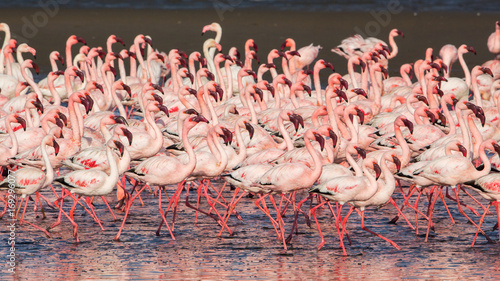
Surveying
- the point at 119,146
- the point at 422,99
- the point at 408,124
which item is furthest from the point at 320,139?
the point at 422,99

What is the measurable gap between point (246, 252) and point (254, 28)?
21.7 meters

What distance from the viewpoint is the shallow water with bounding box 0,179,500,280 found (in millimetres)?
8664

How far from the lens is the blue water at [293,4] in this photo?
36188 mm

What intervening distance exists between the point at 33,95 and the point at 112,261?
4.75 m

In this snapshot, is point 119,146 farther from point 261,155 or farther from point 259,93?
point 259,93

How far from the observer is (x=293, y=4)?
1479 inches

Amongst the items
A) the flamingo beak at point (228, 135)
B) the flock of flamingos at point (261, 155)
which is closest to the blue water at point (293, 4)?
the flock of flamingos at point (261, 155)

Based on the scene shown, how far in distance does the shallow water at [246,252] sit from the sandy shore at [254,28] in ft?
42.4

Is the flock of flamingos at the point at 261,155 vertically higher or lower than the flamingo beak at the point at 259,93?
lower

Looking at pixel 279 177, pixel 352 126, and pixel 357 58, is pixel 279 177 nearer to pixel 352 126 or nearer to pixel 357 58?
pixel 352 126

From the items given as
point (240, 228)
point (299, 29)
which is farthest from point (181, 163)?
point (299, 29)

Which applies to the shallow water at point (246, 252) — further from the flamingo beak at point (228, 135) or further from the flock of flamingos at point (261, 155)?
Answer: the flamingo beak at point (228, 135)

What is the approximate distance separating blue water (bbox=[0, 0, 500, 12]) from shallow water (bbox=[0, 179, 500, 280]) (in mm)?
25687

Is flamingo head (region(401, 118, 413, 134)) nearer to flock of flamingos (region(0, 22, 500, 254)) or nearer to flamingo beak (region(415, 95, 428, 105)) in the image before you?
flock of flamingos (region(0, 22, 500, 254))
